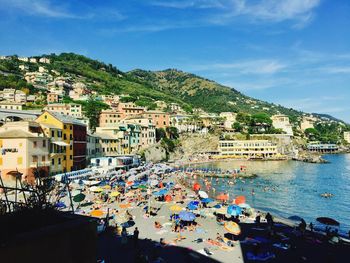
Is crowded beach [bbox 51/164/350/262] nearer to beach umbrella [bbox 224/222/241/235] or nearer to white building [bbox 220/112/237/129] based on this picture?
beach umbrella [bbox 224/222/241/235]

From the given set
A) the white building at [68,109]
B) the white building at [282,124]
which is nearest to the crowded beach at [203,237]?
the white building at [68,109]

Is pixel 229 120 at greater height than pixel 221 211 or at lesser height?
greater

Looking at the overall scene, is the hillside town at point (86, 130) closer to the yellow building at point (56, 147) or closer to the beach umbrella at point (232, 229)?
the yellow building at point (56, 147)

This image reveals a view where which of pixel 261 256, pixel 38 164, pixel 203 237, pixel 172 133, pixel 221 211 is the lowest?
pixel 203 237

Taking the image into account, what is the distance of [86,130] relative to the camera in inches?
2675

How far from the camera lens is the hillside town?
161ft

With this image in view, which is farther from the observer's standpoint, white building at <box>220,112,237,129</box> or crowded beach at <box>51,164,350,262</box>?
white building at <box>220,112,237,129</box>

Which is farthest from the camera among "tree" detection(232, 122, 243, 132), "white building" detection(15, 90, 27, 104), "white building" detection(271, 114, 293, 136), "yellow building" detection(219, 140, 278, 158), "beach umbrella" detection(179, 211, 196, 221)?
"white building" detection(271, 114, 293, 136)

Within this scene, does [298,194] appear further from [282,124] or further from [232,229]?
[282,124]

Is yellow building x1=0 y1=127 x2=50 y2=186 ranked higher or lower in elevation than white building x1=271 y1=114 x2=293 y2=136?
lower

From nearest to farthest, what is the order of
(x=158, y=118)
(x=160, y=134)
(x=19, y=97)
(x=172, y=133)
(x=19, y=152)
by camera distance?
(x=19, y=152) → (x=160, y=134) → (x=158, y=118) → (x=19, y=97) → (x=172, y=133)

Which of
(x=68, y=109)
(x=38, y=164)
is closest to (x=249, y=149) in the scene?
(x=68, y=109)

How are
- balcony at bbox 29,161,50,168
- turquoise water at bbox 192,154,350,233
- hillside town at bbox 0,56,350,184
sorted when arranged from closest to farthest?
turquoise water at bbox 192,154,350,233 → balcony at bbox 29,161,50,168 → hillside town at bbox 0,56,350,184

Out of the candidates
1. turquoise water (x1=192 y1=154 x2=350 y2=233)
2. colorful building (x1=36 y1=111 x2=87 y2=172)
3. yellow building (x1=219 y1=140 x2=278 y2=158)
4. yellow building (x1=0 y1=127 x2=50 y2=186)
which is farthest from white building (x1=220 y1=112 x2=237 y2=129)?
yellow building (x1=0 y1=127 x2=50 y2=186)
